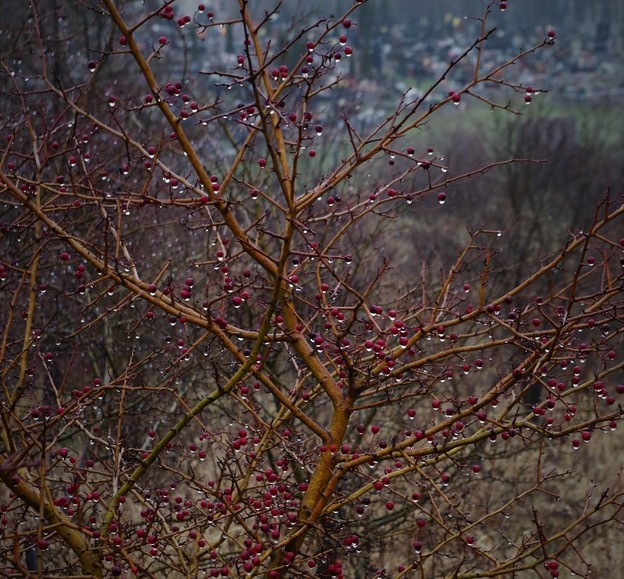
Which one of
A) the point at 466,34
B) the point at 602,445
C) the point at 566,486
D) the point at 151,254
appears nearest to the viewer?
the point at 151,254

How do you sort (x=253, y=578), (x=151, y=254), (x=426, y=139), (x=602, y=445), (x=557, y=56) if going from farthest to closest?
(x=557, y=56), (x=426, y=139), (x=602, y=445), (x=151, y=254), (x=253, y=578)

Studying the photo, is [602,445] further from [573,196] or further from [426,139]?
[426,139]

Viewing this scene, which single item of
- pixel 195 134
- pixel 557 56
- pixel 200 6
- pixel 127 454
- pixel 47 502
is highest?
pixel 557 56

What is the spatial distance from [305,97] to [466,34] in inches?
2405

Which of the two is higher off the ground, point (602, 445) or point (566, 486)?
point (602, 445)

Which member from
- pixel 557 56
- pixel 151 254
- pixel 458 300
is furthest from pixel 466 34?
pixel 458 300

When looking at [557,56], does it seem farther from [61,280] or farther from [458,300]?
[458,300]

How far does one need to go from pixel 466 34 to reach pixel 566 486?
50481 millimetres

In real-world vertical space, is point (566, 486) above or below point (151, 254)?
below

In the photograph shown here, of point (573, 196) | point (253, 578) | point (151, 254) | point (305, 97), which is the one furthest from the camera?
point (573, 196)

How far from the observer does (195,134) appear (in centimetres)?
1677

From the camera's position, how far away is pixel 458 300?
479 cm

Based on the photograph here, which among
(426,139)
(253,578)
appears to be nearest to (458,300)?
(253,578)

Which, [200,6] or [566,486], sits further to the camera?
[566,486]
